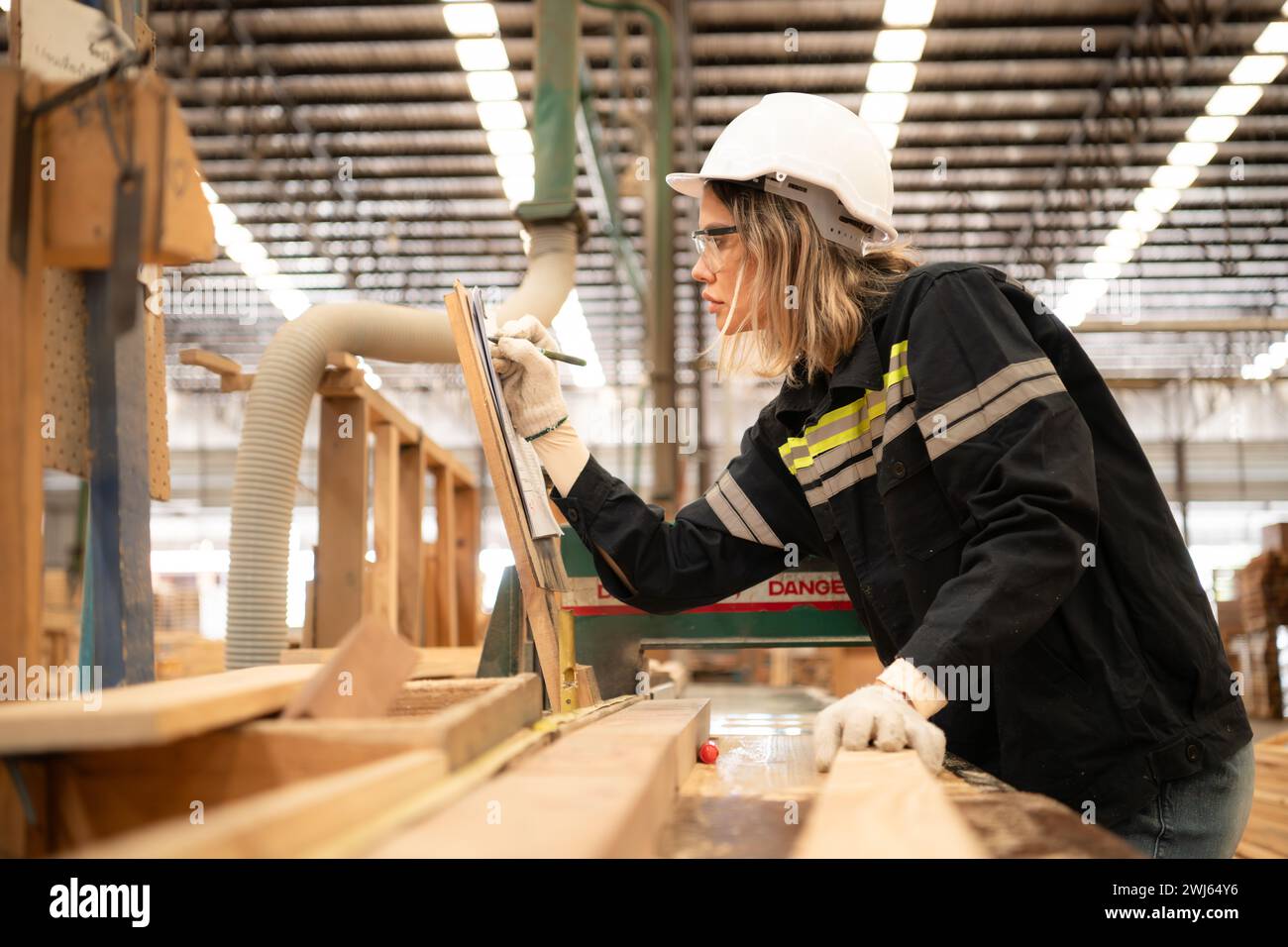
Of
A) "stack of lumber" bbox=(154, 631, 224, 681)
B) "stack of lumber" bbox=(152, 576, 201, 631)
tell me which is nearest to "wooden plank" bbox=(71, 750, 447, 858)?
"stack of lumber" bbox=(154, 631, 224, 681)

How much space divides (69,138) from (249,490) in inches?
81.9

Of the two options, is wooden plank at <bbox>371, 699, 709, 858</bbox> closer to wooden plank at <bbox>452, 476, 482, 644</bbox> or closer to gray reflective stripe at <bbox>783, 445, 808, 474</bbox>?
gray reflective stripe at <bbox>783, 445, 808, 474</bbox>

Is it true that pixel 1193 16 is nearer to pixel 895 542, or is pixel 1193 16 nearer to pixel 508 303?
pixel 508 303

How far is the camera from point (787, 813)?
4.39ft

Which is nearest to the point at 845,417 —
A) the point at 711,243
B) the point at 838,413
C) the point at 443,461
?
the point at 838,413

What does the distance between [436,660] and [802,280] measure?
2.64 meters

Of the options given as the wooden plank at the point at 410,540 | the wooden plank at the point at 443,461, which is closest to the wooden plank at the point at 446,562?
the wooden plank at the point at 443,461

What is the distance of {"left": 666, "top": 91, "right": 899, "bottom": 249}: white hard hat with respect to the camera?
7.53 feet

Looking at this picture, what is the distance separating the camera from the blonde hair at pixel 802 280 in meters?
2.24

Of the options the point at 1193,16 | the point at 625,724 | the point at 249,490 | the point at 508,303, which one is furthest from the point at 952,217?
the point at 625,724

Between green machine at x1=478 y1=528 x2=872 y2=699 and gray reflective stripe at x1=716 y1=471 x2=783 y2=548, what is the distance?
345mm

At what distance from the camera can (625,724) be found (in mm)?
1761

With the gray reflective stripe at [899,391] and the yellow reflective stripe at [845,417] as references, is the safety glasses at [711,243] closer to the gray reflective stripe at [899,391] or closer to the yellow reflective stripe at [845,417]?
the yellow reflective stripe at [845,417]

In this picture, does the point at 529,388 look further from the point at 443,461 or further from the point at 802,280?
the point at 443,461
